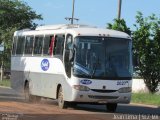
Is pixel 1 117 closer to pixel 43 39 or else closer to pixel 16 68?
pixel 43 39

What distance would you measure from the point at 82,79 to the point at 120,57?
1779 millimetres

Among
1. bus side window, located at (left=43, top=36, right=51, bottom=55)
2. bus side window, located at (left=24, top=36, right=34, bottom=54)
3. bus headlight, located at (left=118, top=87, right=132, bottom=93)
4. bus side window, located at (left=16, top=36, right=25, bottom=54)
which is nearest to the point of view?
bus headlight, located at (left=118, top=87, right=132, bottom=93)

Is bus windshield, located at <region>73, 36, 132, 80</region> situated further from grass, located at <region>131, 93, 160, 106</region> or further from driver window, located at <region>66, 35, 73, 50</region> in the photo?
grass, located at <region>131, 93, 160, 106</region>

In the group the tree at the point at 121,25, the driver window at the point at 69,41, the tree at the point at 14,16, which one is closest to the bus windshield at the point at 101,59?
the driver window at the point at 69,41

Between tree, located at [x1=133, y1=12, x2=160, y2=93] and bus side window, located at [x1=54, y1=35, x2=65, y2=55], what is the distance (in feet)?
52.1

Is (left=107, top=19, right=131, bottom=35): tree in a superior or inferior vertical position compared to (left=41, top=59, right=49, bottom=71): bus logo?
superior

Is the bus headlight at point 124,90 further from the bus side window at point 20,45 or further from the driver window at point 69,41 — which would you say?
the bus side window at point 20,45

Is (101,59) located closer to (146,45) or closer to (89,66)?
(89,66)

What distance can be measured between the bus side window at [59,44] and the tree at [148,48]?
1589 centimetres

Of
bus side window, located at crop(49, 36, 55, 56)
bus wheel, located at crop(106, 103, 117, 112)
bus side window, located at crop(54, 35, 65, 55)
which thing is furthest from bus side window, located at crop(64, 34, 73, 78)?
bus wheel, located at crop(106, 103, 117, 112)

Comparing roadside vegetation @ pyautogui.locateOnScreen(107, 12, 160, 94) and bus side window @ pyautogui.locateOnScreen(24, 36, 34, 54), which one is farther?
roadside vegetation @ pyautogui.locateOnScreen(107, 12, 160, 94)

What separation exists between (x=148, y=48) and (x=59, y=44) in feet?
55.3

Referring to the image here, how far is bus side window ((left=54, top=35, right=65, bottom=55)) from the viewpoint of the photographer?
23.4 meters

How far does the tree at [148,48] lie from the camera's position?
39.4 metres
